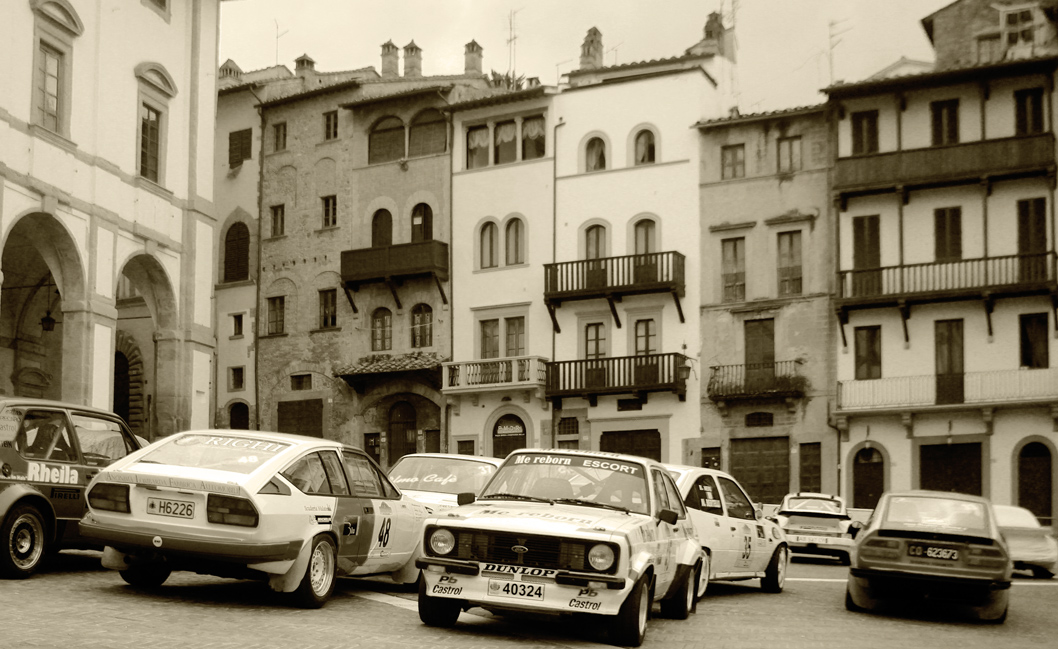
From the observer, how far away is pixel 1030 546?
2205 cm

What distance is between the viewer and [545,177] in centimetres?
4591

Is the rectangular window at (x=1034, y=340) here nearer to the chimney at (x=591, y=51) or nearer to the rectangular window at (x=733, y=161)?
the rectangular window at (x=733, y=161)

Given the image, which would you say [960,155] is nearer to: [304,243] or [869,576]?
[304,243]

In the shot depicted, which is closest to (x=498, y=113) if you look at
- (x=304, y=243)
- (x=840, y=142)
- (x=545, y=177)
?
(x=545, y=177)

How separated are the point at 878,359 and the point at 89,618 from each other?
3290 centimetres

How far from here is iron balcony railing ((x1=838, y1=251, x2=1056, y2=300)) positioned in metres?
37.3

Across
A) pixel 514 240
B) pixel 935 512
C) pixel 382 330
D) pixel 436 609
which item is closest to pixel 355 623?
pixel 436 609

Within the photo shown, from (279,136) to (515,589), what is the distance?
42.9 metres

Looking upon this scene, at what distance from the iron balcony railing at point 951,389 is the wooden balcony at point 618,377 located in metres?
5.07

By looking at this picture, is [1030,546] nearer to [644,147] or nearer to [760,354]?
[760,354]

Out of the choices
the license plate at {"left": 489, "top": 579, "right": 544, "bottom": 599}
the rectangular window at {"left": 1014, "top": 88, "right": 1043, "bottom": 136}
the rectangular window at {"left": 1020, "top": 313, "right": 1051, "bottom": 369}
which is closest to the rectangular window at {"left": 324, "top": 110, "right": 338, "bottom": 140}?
the rectangular window at {"left": 1014, "top": 88, "right": 1043, "bottom": 136}

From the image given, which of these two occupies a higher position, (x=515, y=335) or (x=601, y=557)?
(x=515, y=335)

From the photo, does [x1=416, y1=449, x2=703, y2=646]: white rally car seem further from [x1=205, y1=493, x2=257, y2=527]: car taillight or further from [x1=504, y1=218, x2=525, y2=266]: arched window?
[x1=504, y1=218, x2=525, y2=266]: arched window

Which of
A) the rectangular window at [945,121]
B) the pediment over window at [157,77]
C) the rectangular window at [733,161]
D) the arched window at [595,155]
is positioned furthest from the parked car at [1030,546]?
the arched window at [595,155]
